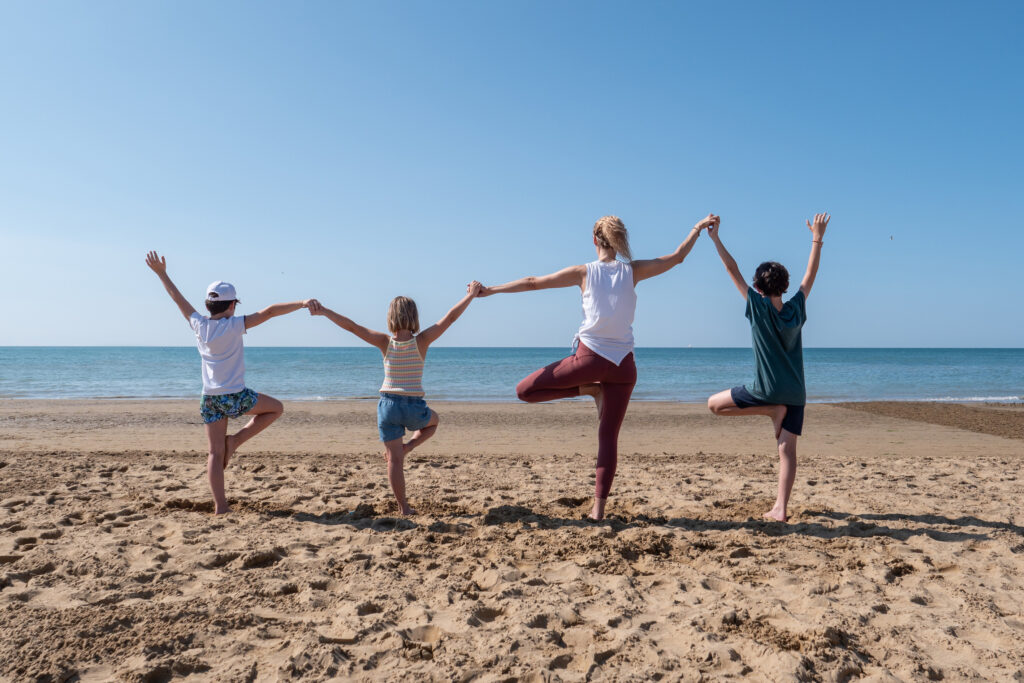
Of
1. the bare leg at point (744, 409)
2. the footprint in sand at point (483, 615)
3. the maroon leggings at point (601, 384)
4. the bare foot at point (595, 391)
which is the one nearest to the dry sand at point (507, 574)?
the footprint in sand at point (483, 615)

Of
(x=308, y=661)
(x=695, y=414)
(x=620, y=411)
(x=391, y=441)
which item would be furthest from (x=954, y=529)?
(x=695, y=414)

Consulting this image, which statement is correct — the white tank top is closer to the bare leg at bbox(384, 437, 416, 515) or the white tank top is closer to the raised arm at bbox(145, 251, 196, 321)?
the bare leg at bbox(384, 437, 416, 515)

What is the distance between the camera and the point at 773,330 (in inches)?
181

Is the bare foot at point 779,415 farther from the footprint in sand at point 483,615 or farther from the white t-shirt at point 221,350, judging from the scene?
the white t-shirt at point 221,350

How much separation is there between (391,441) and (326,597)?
1.52m

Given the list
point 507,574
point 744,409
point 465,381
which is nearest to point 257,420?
point 507,574

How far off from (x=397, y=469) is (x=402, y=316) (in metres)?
1.16

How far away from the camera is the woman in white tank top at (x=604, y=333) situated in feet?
14.6

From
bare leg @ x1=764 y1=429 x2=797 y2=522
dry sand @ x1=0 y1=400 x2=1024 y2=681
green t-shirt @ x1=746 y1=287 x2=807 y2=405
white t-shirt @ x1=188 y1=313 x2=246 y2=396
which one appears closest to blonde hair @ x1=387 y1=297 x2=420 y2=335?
white t-shirt @ x1=188 y1=313 x2=246 y2=396

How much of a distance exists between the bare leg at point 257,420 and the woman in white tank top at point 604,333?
2.06 metres

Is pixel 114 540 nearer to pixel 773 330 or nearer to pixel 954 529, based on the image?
pixel 773 330

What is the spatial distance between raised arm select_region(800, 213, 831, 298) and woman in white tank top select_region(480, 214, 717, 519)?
0.77 m

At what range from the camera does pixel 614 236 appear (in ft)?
15.1

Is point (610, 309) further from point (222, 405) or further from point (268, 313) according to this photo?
point (222, 405)
